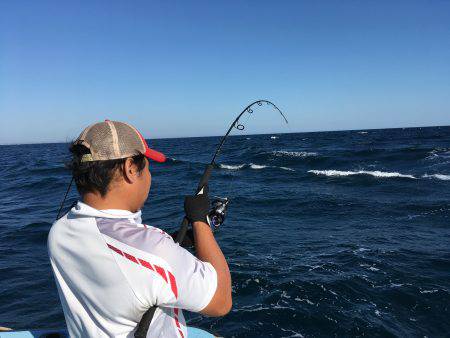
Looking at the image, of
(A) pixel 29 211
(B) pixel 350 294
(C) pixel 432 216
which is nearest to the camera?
(B) pixel 350 294

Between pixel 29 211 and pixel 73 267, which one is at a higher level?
pixel 73 267

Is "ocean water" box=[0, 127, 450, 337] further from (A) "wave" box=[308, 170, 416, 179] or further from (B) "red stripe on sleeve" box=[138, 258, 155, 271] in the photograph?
(B) "red stripe on sleeve" box=[138, 258, 155, 271]

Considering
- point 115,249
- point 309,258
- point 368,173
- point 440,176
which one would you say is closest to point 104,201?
point 115,249

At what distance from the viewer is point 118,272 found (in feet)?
4.41

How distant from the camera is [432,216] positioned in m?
12.6

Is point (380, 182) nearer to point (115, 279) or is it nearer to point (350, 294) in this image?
point (350, 294)

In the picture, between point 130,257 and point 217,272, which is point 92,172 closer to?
point 130,257

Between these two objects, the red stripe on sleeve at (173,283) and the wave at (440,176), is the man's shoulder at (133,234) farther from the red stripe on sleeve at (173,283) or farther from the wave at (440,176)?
the wave at (440,176)

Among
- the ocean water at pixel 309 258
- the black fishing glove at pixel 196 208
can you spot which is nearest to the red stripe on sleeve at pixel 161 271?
the black fishing glove at pixel 196 208

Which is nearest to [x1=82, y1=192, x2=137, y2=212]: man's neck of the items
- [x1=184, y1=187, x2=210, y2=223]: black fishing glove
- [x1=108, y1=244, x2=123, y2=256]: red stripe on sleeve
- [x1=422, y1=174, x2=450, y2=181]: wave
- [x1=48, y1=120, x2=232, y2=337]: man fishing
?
[x1=48, y1=120, x2=232, y2=337]: man fishing

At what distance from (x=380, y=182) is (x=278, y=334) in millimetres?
17488

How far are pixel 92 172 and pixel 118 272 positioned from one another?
44 cm

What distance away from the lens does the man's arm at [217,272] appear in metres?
1.51

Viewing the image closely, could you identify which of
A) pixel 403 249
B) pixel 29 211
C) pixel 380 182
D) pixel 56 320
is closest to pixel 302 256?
pixel 403 249
